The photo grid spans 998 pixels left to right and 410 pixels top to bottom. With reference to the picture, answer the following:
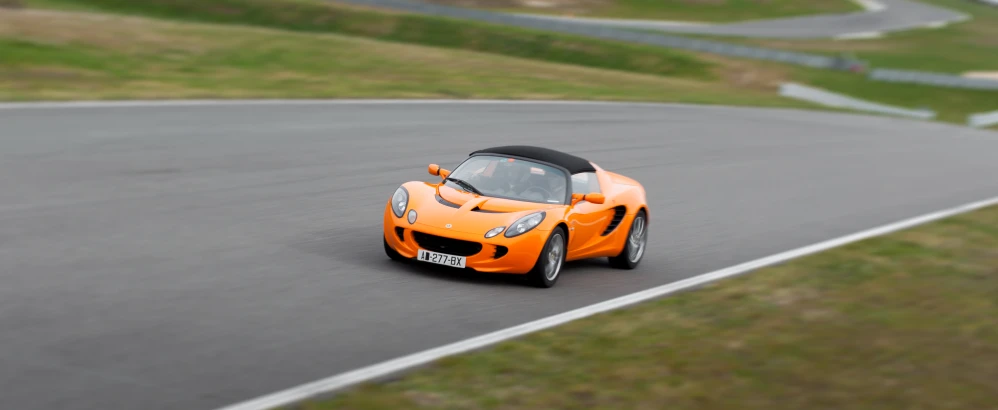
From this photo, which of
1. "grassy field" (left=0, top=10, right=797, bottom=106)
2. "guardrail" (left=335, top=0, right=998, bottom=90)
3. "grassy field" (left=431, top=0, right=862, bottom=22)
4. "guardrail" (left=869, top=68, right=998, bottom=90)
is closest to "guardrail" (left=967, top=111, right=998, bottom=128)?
"guardrail" (left=869, top=68, right=998, bottom=90)

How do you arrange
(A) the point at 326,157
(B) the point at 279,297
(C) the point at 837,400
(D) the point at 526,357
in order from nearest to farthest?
(C) the point at 837,400, (D) the point at 526,357, (B) the point at 279,297, (A) the point at 326,157

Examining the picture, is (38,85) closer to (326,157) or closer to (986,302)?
(326,157)

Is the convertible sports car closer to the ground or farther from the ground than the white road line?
farther from the ground

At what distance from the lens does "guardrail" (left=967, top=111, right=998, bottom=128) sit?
3685 cm

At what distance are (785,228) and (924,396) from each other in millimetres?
7360

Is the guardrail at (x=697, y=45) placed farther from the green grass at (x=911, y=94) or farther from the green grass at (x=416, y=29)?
the green grass at (x=416, y=29)

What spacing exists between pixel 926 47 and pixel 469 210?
5459 cm

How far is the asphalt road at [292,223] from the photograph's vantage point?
700cm

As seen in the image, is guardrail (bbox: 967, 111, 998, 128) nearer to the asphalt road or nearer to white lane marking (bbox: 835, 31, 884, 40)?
the asphalt road

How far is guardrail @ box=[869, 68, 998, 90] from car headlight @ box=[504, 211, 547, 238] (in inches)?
1452

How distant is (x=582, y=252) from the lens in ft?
34.8

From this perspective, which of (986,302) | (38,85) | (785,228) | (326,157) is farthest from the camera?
(38,85)

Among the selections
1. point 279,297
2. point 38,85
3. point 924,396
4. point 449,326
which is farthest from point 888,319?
point 38,85

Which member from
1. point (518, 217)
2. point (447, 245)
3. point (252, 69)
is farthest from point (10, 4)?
point (518, 217)
